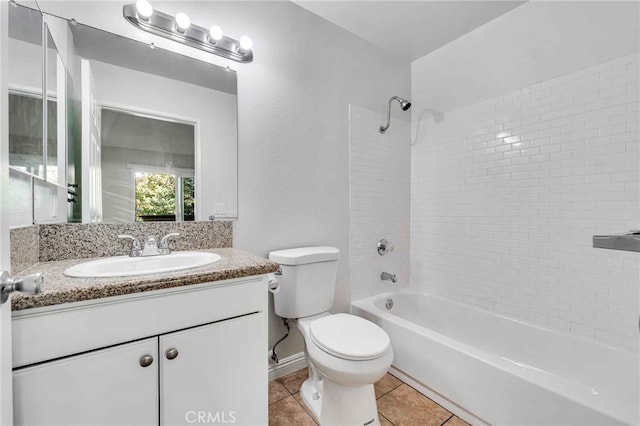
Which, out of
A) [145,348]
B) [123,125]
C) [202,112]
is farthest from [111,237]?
[202,112]

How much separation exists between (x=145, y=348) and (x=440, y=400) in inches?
59.9

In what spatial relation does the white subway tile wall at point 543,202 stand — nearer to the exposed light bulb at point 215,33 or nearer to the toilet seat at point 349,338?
the toilet seat at point 349,338

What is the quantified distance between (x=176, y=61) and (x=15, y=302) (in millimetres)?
1263

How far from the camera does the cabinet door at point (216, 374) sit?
96 centimetres

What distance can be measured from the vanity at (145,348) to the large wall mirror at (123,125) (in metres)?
0.36

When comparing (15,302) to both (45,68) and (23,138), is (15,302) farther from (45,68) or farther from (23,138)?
(45,68)

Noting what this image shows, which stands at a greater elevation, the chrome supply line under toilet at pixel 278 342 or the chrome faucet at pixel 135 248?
the chrome faucet at pixel 135 248

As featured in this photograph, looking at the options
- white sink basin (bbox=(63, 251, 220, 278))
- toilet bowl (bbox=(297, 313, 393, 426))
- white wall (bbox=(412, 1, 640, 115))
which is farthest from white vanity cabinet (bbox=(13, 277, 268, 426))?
white wall (bbox=(412, 1, 640, 115))

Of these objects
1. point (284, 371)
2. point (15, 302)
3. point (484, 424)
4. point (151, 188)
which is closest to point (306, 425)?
point (284, 371)

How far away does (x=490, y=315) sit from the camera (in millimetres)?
2014

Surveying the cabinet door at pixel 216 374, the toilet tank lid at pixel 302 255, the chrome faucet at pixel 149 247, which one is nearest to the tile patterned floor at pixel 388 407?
the cabinet door at pixel 216 374

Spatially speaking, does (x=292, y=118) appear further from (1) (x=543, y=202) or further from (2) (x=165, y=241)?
(1) (x=543, y=202)

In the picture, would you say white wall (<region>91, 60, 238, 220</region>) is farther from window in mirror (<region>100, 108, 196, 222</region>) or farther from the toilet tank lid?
the toilet tank lid

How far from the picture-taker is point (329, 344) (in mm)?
1298
